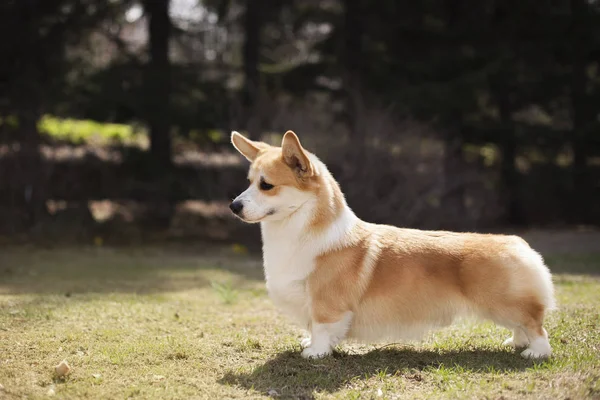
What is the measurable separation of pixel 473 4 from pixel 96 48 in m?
10.2

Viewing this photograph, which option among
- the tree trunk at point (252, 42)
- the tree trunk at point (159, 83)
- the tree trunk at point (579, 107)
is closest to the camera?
the tree trunk at point (159, 83)

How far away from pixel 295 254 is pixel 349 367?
0.90 m

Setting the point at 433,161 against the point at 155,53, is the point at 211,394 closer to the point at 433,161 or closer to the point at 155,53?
the point at 433,161

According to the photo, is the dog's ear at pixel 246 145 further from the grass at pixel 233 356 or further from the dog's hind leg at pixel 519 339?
the dog's hind leg at pixel 519 339

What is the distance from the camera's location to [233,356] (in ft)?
16.0

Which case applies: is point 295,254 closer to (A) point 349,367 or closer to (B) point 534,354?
(A) point 349,367

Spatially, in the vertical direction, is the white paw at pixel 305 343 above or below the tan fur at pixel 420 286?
below

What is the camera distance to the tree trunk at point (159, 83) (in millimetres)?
15094

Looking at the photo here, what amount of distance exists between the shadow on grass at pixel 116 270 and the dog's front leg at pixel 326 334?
3.93 m

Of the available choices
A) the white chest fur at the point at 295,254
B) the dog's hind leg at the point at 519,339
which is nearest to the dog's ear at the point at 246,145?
the white chest fur at the point at 295,254

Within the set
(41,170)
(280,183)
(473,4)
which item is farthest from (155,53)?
(280,183)

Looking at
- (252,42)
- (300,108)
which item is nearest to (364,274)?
(300,108)

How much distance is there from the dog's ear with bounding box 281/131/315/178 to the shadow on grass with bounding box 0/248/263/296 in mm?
4100

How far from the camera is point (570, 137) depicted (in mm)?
17109
